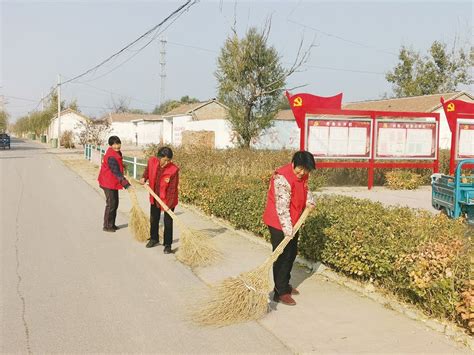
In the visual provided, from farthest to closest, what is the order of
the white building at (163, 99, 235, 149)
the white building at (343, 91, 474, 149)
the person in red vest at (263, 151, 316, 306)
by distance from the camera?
the white building at (163, 99, 235, 149) → the white building at (343, 91, 474, 149) → the person in red vest at (263, 151, 316, 306)

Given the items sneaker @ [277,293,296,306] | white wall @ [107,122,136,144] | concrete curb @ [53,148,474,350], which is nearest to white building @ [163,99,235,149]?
white wall @ [107,122,136,144]

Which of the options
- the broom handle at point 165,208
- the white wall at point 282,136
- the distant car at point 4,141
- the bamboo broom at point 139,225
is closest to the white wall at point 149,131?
the distant car at point 4,141

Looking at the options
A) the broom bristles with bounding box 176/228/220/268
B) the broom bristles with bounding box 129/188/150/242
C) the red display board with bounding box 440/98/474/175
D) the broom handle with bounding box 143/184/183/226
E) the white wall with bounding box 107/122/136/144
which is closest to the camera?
the broom bristles with bounding box 176/228/220/268

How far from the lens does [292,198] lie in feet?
15.9

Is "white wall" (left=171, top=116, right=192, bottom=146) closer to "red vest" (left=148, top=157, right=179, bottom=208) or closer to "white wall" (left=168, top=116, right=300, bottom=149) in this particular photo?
"white wall" (left=168, top=116, right=300, bottom=149)

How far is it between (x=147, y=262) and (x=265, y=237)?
1.89m

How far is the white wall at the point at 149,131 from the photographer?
52250mm

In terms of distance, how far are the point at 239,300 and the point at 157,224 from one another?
10.9ft

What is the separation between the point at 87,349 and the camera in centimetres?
382

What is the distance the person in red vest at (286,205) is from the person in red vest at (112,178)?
383cm

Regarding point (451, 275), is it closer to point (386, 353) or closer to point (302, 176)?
point (386, 353)

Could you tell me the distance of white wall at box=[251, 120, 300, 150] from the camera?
1168 inches

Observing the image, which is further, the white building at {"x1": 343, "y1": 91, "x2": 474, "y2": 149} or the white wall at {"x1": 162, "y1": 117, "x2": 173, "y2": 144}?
the white wall at {"x1": 162, "y1": 117, "x2": 173, "y2": 144}

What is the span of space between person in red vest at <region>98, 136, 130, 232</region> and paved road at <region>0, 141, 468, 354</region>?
0.59 metres
